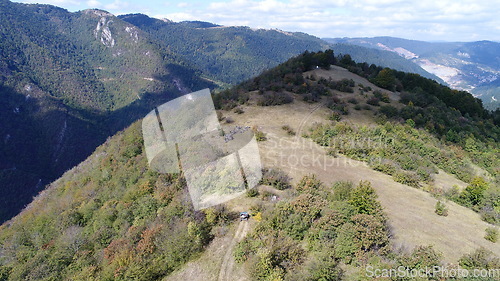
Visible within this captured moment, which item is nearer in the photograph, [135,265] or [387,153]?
[135,265]

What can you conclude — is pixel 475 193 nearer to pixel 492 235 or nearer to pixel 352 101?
pixel 492 235

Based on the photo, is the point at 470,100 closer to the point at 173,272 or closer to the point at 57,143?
Answer: the point at 173,272

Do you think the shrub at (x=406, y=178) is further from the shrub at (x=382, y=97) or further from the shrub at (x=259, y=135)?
the shrub at (x=382, y=97)

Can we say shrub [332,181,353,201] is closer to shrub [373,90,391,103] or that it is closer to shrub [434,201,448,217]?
shrub [434,201,448,217]

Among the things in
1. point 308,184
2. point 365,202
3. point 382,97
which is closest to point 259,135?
point 308,184

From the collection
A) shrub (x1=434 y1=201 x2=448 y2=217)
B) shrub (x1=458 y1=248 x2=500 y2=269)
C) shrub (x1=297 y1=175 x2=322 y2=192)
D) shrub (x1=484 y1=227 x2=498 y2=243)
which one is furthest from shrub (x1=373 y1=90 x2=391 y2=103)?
shrub (x1=458 y1=248 x2=500 y2=269)

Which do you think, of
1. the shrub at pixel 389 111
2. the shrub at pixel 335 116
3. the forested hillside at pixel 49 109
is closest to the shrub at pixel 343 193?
the shrub at pixel 335 116

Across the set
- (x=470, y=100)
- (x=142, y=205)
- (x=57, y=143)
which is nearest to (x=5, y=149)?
(x=57, y=143)

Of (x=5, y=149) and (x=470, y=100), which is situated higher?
(x=470, y=100)
